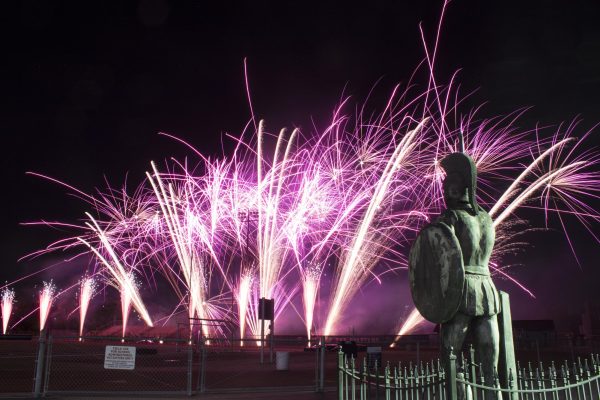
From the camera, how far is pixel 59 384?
15141 millimetres

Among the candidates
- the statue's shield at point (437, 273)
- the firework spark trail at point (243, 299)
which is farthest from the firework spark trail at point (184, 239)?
the statue's shield at point (437, 273)

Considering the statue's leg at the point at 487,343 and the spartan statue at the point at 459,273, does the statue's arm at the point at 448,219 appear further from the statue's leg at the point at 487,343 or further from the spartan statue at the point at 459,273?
the statue's leg at the point at 487,343

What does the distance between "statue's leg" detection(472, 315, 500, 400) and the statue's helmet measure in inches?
57.2

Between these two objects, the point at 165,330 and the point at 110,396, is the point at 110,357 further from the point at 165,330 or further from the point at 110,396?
the point at 165,330

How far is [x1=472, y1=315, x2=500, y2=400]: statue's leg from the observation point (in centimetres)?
670

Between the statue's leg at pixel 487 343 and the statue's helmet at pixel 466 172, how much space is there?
4.77ft

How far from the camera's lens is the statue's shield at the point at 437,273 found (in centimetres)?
644

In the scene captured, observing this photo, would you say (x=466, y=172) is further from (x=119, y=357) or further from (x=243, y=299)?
(x=243, y=299)

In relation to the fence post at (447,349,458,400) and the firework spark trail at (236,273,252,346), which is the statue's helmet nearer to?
the fence post at (447,349,458,400)

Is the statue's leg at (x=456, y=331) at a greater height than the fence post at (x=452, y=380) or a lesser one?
greater

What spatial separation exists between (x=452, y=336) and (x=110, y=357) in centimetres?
852

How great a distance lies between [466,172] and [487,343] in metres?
2.24

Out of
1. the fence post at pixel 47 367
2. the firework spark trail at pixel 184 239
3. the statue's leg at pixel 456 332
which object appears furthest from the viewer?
the firework spark trail at pixel 184 239

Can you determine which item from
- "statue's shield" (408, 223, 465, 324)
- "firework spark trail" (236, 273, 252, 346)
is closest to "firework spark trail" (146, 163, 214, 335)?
"firework spark trail" (236, 273, 252, 346)
